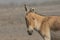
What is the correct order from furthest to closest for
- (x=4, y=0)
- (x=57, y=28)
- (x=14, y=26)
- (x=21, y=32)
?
1. (x=4, y=0)
2. (x=14, y=26)
3. (x=21, y=32)
4. (x=57, y=28)

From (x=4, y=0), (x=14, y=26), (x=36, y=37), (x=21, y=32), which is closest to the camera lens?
(x=36, y=37)

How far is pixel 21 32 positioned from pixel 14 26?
8.64ft

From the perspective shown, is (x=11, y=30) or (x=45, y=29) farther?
(x=11, y=30)

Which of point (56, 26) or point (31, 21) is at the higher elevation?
point (31, 21)

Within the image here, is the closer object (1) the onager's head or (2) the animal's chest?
(2) the animal's chest

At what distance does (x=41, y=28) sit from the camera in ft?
37.7

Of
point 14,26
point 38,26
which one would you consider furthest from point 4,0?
point 38,26

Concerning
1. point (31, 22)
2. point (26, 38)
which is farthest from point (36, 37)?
point (31, 22)

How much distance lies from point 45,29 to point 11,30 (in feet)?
24.1

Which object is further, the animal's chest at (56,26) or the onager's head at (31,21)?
the onager's head at (31,21)

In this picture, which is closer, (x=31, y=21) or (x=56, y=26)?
(x=56, y=26)

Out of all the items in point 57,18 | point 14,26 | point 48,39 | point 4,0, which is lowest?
point 4,0

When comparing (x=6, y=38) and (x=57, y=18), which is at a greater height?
(x=57, y=18)

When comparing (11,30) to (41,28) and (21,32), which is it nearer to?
(21,32)
